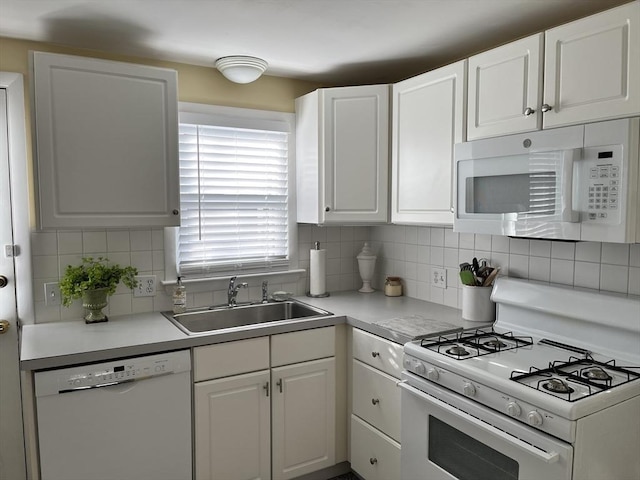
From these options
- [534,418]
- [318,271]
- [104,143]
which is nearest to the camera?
[534,418]

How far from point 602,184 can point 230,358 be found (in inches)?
66.6

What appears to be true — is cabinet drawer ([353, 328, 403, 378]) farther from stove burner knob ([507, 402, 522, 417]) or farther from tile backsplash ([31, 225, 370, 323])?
tile backsplash ([31, 225, 370, 323])

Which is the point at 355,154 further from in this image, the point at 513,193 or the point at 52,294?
the point at 52,294

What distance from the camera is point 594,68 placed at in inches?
65.7

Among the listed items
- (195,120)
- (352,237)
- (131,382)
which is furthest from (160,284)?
(352,237)

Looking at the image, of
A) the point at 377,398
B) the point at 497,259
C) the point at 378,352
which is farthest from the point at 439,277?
the point at 377,398

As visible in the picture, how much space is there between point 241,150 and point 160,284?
90 centimetres

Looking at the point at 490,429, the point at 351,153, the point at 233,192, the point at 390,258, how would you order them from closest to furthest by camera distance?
1. the point at 490,429
2. the point at 351,153
3. the point at 233,192
4. the point at 390,258

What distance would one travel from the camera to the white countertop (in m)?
1.94

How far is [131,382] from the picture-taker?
2027 millimetres

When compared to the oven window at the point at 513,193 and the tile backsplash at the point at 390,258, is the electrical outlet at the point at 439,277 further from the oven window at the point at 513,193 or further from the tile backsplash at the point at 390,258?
the oven window at the point at 513,193

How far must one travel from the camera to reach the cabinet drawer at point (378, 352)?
2229mm

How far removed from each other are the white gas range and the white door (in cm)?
186

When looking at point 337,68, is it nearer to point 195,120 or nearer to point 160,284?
point 195,120
